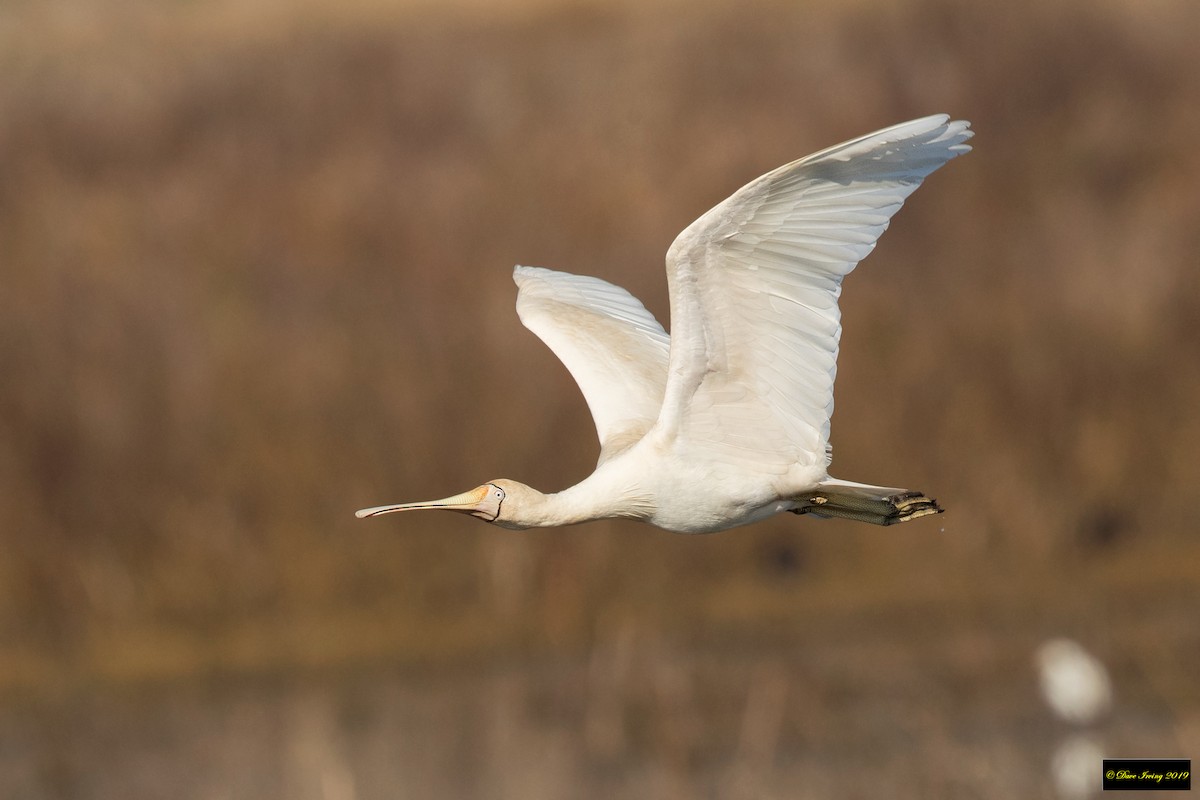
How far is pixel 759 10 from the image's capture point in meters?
20.6

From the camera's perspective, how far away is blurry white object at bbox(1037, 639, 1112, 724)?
13.1m

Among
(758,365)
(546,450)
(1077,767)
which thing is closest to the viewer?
(758,365)

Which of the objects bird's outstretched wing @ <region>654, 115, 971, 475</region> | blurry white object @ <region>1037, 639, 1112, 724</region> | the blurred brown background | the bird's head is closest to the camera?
bird's outstretched wing @ <region>654, 115, 971, 475</region>

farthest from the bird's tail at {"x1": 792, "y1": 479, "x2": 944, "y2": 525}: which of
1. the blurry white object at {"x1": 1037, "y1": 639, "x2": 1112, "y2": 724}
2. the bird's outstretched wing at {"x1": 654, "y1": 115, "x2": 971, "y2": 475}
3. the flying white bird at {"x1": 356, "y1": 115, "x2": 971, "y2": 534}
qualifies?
the blurry white object at {"x1": 1037, "y1": 639, "x2": 1112, "y2": 724}

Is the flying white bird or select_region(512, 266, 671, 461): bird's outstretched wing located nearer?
the flying white bird

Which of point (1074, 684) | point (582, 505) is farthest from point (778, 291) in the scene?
point (1074, 684)

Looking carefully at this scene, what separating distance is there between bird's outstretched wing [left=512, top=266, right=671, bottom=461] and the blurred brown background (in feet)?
15.6

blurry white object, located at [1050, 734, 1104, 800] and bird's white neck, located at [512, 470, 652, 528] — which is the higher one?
bird's white neck, located at [512, 470, 652, 528]

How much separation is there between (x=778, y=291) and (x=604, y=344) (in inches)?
76.8

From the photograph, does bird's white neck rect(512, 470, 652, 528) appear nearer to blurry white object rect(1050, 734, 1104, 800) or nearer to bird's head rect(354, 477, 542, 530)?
bird's head rect(354, 477, 542, 530)

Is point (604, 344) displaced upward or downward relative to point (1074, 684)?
upward

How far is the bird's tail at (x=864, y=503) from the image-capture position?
25.9 feet

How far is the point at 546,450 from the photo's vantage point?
16.4 metres

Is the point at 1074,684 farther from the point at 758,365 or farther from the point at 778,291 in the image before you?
the point at 778,291
